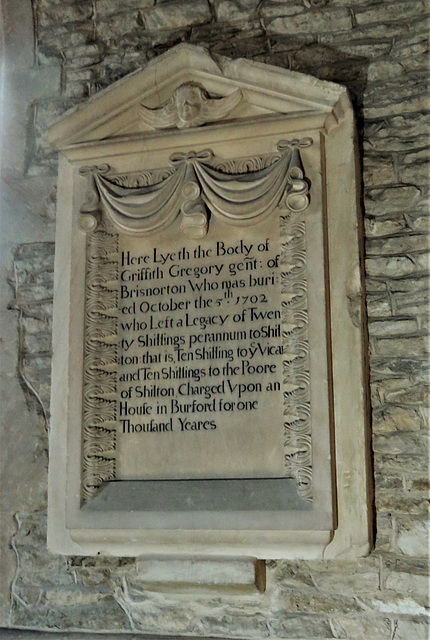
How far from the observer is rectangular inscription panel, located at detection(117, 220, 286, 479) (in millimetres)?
3014

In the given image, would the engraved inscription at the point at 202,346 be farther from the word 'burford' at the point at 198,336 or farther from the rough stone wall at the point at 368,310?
the rough stone wall at the point at 368,310

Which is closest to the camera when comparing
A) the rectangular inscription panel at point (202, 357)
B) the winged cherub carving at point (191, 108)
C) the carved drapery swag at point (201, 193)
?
the rectangular inscription panel at point (202, 357)

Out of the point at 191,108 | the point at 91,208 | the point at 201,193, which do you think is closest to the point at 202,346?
the point at 201,193

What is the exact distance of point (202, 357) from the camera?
311 cm

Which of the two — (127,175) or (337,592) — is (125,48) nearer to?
(127,175)

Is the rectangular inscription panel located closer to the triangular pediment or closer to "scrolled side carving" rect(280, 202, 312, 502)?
"scrolled side carving" rect(280, 202, 312, 502)

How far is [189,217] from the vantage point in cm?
320

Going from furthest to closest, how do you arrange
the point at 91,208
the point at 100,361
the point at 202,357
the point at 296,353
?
the point at 91,208 < the point at 100,361 < the point at 202,357 < the point at 296,353

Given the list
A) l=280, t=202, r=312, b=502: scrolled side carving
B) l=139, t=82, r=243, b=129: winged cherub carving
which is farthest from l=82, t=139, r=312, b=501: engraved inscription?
l=139, t=82, r=243, b=129: winged cherub carving

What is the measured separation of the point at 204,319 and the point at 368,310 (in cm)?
65

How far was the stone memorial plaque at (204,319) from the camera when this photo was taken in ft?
9.67

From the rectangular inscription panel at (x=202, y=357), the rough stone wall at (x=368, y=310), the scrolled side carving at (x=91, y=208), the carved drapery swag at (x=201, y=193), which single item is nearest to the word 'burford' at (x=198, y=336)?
the rectangular inscription panel at (x=202, y=357)

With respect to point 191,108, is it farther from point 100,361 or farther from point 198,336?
point 100,361

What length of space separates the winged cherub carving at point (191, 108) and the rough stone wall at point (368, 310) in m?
0.36
